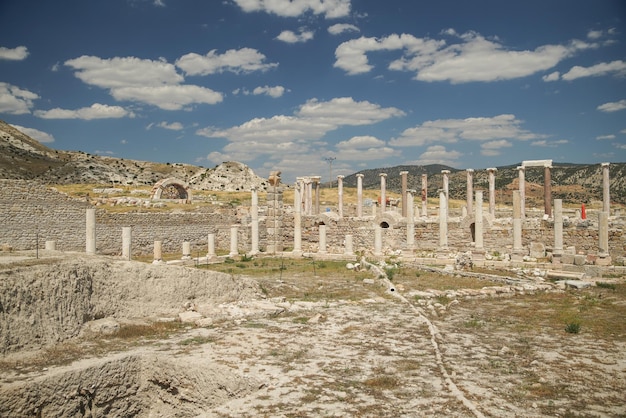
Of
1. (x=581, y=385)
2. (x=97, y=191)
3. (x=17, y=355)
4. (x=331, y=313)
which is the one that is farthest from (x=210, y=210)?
(x=581, y=385)

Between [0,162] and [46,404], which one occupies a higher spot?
[0,162]

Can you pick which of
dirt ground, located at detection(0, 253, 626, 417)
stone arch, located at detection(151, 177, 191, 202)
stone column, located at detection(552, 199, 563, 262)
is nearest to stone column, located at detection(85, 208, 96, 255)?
dirt ground, located at detection(0, 253, 626, 417)

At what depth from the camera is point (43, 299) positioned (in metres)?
8.30

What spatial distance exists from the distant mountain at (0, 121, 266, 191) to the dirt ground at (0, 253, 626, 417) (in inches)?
2151

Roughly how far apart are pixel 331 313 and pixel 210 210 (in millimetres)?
27372

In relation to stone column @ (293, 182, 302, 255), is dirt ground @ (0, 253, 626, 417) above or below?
below

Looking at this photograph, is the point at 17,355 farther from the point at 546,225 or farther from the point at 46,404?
the point at 546,225

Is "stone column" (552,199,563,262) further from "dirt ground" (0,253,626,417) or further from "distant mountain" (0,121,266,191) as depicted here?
"distant mountain" (0,121,266,191)

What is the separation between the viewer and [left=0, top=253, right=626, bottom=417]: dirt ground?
6.22m

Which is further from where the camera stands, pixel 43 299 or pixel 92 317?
pixel 92 317

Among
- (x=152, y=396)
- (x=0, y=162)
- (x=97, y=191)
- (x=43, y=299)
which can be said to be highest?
(x=0, y=162)

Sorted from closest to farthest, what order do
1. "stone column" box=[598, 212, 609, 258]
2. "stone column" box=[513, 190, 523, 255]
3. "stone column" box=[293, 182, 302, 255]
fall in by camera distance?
"stone column" box=[598, 212, 609, 258] < "stone column" box=[513, 190, 523, 255] < "stone column" box=[293, 182, 302, 255]

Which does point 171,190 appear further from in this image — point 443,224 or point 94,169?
point 94,169

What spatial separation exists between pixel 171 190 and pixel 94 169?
32142 millimetres
